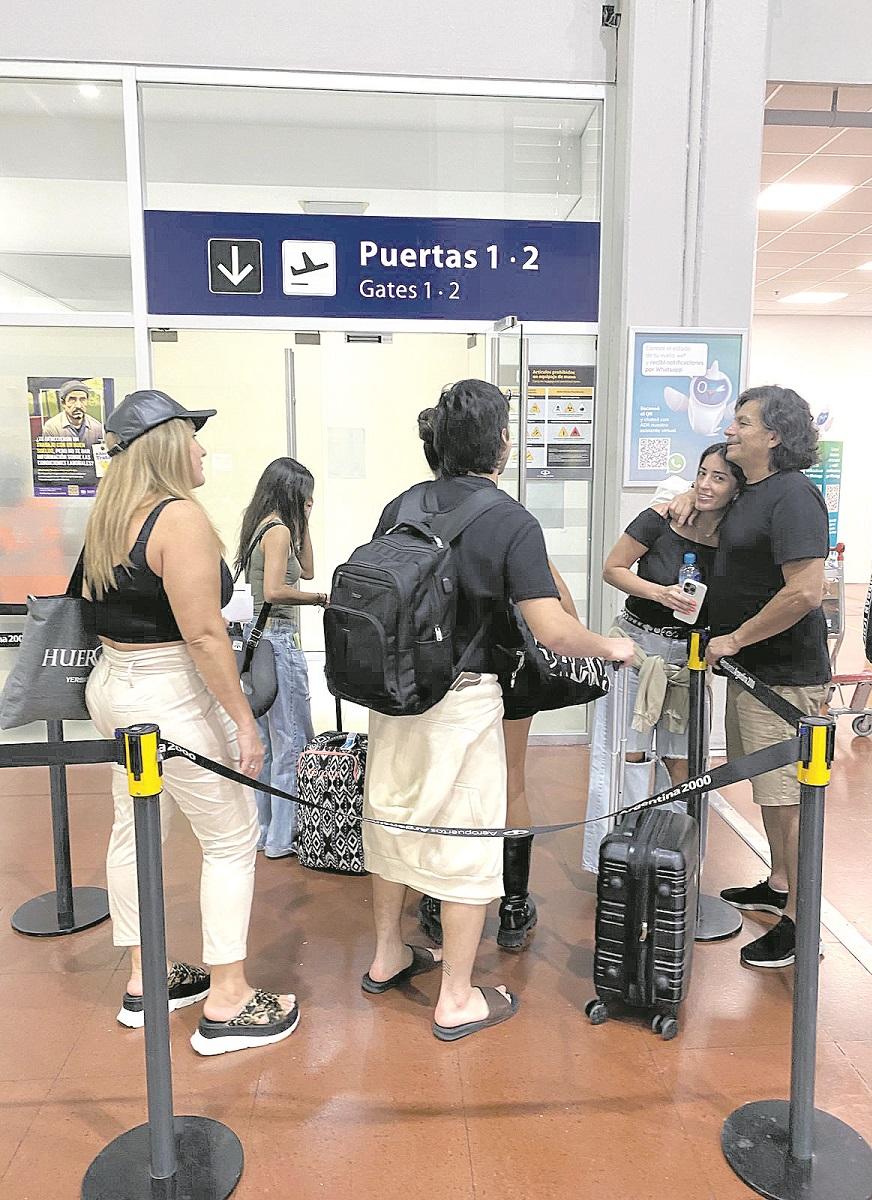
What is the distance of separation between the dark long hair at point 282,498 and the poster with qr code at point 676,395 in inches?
74.5

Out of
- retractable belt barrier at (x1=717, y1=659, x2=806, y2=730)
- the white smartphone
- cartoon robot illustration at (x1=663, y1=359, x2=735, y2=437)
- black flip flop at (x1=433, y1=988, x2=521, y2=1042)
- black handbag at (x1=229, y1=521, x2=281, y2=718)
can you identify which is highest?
cartoon robot illustration at (x1=663, y1=359, x2=735, y2=437)

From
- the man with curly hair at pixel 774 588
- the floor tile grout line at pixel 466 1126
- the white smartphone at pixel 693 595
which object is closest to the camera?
the floor tile grout line at pixel 466 1126

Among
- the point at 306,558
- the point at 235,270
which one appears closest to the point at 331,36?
the point at 235,270

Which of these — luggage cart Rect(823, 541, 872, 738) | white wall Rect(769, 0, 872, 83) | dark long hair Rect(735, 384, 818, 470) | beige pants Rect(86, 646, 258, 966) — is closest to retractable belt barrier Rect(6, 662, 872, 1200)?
beige pants Rect(86, 646, 258, 966)

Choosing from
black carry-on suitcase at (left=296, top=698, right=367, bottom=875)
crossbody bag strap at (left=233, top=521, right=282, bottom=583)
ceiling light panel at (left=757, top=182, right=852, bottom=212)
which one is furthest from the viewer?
ceiling light panel at (left=757, top=182, right=852, bottom=212)

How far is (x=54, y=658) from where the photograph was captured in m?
2.52

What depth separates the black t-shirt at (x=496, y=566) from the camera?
2332 millimetres

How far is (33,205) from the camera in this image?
15.9ft

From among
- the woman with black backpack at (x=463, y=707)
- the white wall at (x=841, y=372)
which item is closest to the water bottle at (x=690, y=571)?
the woman with black backpack at (x=463, y=707)

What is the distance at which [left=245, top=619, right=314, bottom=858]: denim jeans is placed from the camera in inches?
145

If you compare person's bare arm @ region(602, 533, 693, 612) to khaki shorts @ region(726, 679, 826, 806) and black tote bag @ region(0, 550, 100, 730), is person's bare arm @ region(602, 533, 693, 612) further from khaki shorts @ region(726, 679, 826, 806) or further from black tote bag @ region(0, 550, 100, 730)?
black tote bag @ region(0, 550, 100, 730)

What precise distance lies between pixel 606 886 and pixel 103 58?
4378mm

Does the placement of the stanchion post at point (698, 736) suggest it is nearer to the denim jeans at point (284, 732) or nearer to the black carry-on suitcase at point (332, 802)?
the black carry-on suitcase at point (332, 802)

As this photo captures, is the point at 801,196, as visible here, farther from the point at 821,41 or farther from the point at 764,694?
the point at 764,694
